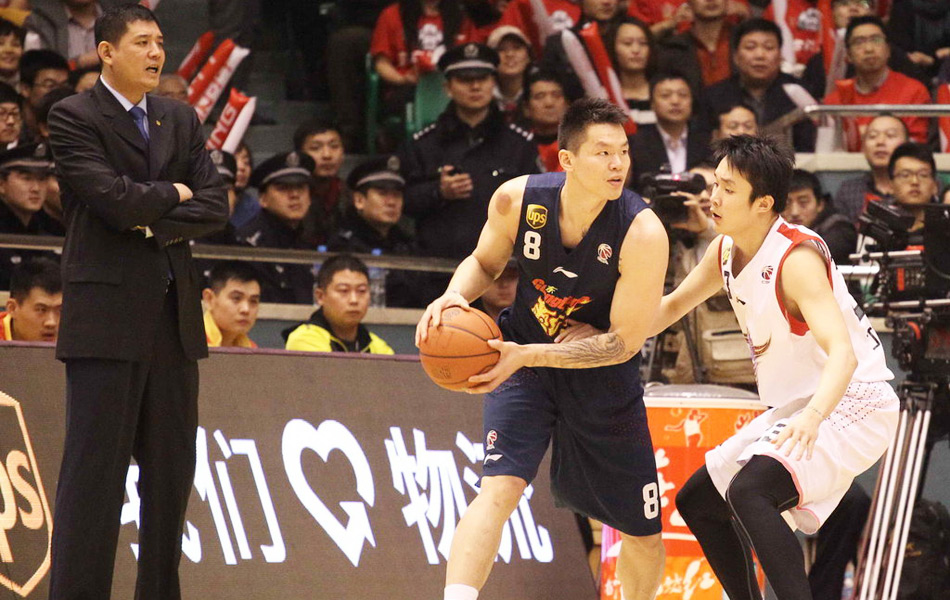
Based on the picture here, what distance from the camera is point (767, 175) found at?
4.95 metres

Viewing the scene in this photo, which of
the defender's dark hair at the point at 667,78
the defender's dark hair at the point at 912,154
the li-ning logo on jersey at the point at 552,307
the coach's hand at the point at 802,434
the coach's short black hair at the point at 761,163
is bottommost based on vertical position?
the coach's hand at the point at 802,434

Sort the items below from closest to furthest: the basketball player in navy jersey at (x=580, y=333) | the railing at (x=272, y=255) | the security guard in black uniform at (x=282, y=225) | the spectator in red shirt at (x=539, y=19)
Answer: the basketball player in navy jersey at (x=580, y=333) < the railing at (x=272, y=255) < the security guard in black uniform at (x=282, y=225) < the spectator in red shirt at (x=539, y=19)

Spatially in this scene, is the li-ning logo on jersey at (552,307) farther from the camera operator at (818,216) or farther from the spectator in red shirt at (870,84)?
the spectator in red shirt at (870,84)

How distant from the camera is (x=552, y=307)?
509 centimetres

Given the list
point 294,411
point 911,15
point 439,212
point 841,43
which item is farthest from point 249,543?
point 911,15

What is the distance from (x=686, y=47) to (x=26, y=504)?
6743 millimetres

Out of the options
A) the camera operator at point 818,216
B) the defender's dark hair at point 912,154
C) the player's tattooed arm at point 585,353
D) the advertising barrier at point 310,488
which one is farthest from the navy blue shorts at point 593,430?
the defender's dark hair at point 912,154

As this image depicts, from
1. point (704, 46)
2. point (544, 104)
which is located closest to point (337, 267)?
point (544, 104)

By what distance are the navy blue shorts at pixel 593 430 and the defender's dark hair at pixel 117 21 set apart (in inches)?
77.7

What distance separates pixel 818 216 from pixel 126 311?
504 cm

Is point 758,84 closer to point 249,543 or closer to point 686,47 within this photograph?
point 686,47

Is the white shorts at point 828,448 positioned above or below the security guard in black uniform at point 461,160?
below

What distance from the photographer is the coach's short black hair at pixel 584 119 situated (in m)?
4.94

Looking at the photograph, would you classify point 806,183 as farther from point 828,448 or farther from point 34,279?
point 34,279
